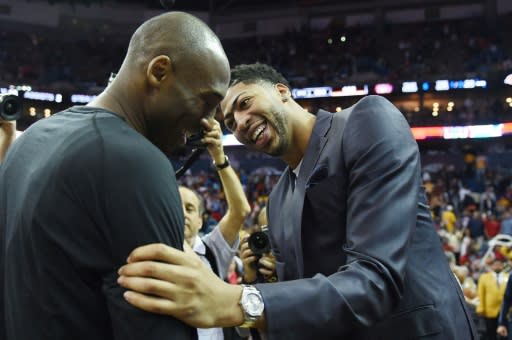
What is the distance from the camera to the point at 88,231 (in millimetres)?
1076

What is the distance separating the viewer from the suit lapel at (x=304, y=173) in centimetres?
187

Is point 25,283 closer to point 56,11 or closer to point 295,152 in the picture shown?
point 295,152

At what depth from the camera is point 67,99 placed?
75.2 ft

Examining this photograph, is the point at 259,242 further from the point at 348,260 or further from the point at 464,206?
the point at 464,206

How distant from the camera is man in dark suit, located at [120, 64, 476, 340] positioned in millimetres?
1220

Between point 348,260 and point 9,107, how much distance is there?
7.02 feet

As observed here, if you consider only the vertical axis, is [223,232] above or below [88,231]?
below

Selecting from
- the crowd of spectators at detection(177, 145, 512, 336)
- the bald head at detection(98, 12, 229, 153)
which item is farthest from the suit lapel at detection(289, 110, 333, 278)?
the crowd of spectators at detection(177, 145, 512, 336)

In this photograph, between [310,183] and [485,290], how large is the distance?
23.0 feet

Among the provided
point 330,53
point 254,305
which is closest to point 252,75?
point 254,305

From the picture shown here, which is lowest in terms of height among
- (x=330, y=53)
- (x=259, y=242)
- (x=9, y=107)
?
(x=259, y=242)

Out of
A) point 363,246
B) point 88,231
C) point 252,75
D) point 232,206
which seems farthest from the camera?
point 232,206

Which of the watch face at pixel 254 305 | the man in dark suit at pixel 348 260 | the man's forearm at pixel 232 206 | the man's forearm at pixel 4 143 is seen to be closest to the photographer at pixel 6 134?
the man's forearm at pixel 4 143

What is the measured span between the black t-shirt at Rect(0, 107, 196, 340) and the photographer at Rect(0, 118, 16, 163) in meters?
1.95
